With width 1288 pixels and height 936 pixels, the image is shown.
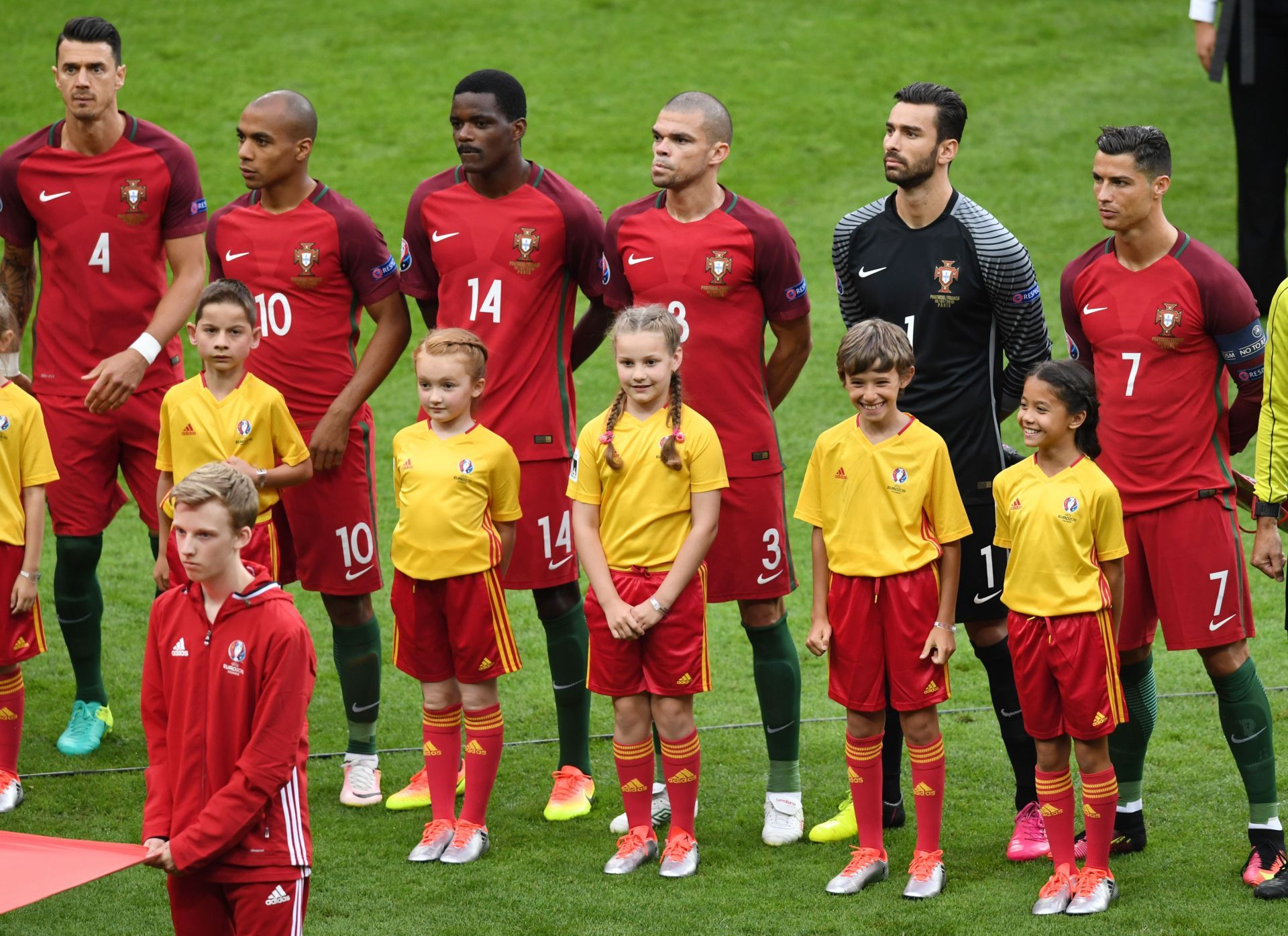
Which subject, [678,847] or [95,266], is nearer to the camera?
[678,847]

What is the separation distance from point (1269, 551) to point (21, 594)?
3917 millimetres

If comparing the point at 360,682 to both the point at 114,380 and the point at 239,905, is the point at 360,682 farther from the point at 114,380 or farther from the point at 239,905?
the point at 239,905

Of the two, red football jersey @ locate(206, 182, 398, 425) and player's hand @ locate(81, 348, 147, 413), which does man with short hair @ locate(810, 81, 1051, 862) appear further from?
player's hand @ locate(81, 348, 147, 413)

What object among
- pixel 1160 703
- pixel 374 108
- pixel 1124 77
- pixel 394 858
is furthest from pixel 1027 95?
pixel 394 858

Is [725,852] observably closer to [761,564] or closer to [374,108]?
[761,564]

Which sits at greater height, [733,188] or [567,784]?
Result: [733,188]

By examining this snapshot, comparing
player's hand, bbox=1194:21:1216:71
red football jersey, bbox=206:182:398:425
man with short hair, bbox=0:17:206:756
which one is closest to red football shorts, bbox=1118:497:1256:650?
red football jersey, bbox=206:182:398:425

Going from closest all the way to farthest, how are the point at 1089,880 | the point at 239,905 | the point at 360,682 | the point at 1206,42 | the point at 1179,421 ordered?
the point at 239,905 → the point at 1089,880 → the point at 1179,421 → the point at 360,682 → the point at 1206,42

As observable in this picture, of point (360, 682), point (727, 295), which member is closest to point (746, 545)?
point (727, 295)

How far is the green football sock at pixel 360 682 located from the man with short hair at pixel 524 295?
318 millimetres

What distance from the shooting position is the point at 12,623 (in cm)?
555

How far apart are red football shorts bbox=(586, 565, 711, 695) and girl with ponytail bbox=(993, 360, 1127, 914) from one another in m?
0.93

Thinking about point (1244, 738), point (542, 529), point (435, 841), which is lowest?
point (435, 841)

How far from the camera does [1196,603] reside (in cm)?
480
